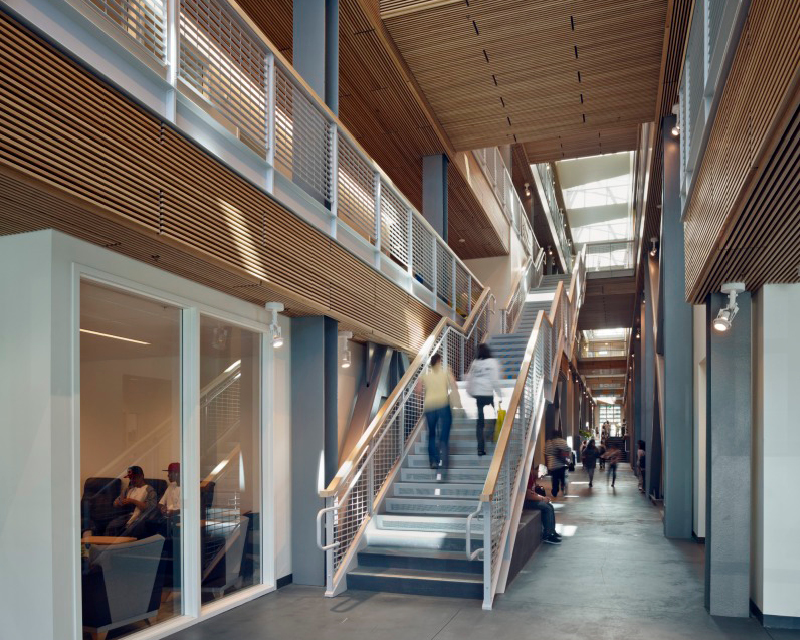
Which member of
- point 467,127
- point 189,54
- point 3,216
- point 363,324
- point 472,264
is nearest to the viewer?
point 3,216

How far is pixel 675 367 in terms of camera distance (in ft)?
35.9

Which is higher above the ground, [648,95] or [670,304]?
[648,95]

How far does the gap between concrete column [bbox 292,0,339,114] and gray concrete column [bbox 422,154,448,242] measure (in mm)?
4971

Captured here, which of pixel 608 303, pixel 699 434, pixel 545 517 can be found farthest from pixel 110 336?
pixel 608 303

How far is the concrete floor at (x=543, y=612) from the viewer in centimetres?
592

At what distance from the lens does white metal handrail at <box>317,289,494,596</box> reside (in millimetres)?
7227

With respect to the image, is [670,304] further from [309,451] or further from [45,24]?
[45,24]

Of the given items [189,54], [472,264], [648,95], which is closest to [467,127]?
[648,95]

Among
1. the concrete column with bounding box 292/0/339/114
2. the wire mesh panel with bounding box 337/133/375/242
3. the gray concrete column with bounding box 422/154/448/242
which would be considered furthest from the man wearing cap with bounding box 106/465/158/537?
the gray concrete column with bounding box 422/154/448/242

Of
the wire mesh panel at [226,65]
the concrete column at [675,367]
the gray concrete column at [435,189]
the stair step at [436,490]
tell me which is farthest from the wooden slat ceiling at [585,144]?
the wire mesh panel at [226,65]

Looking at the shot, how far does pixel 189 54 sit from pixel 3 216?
5.97ft

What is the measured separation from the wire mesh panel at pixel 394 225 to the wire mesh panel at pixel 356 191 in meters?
0.47

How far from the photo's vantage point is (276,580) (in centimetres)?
743

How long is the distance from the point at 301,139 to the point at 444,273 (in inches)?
242
